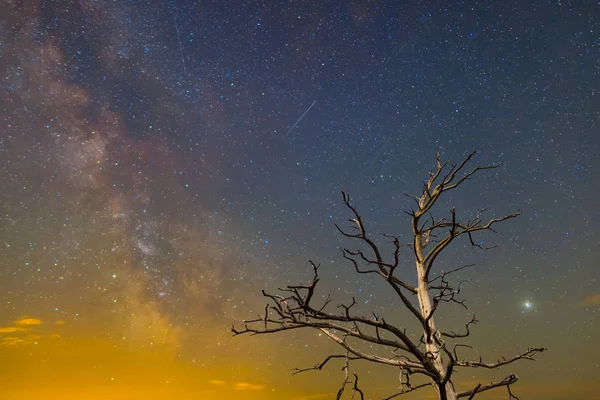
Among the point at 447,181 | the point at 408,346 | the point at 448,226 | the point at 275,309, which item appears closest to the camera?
the point at 275,309

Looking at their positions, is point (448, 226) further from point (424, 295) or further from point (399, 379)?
point (399, 379)

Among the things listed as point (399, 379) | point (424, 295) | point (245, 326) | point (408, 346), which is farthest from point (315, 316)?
point (424, 295)

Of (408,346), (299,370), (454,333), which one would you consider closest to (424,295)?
(454,333)

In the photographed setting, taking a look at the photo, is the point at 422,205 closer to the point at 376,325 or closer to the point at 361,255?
the point at 361,255

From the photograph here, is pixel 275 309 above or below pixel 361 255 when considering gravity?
below

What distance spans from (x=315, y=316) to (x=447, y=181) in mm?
3851

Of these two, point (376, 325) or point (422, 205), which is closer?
point (376, 325)

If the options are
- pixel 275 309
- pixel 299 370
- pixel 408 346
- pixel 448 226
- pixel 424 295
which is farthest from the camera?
pixel 448 226

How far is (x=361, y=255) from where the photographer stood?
508 centimetres

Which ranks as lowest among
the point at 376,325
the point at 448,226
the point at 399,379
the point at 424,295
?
the point at 399,379

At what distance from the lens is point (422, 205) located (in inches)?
276

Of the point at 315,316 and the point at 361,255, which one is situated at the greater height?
the point at 361,255

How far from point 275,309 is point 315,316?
436mm

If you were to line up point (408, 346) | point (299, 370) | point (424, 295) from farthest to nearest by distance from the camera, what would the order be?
point (424, 295) → point (299, 370) → point (408, 346)
